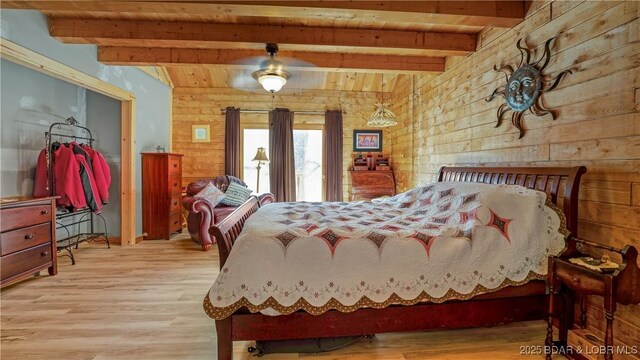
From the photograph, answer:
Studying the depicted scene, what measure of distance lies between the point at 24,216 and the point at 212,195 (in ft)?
6.63

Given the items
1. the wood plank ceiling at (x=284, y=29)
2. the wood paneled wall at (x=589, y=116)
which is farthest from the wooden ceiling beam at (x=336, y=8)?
the wood paneled wall at (x=589, y=116)

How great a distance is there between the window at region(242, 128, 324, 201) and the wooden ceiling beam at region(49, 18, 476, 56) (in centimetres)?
262

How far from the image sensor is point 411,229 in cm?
192

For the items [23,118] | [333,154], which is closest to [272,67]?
[333,154]

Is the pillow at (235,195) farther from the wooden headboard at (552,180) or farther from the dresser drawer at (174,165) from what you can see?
the wooden headboard at (552,180)

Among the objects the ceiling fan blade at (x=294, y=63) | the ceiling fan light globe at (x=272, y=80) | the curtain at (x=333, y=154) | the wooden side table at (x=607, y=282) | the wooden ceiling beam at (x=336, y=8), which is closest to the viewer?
the wooden side table at (x=607, y=282)

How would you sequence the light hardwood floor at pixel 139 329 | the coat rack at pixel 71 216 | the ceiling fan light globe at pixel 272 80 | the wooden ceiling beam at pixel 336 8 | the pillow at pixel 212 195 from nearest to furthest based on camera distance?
1. the light hardwood floor at pixel 139 329
2. the wooden ceiling beam at pixel 336 8
3. the ceiling fan light globe at pixel 272 80
4. the coat rack at pixel 71 216
5. the pillow at pixel 212 195

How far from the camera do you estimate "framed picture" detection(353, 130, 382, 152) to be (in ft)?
19.1

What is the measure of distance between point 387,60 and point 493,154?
1.92 metres

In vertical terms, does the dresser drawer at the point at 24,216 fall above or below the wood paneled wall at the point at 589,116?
below

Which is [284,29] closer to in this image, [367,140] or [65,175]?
[367,140]

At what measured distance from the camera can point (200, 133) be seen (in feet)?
18.3

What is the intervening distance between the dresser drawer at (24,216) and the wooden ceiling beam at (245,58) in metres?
1.98

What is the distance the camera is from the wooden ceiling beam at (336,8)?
2381 mm
